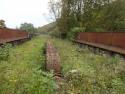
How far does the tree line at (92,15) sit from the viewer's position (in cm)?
4072

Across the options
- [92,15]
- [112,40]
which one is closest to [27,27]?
[92,15]

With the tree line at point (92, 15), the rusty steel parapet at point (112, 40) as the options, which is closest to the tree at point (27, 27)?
the tree line at point (92, 15)

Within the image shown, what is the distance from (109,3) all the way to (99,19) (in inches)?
149

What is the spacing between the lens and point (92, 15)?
41.0 metres

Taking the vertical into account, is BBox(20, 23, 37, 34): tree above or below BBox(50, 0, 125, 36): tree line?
below

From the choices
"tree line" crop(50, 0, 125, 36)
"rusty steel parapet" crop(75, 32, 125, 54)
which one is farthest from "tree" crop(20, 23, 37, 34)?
"rusty steel parapet" crop(75, 32, 125, 54)

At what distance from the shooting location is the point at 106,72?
31.1ft

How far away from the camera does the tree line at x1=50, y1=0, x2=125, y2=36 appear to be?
40.7m

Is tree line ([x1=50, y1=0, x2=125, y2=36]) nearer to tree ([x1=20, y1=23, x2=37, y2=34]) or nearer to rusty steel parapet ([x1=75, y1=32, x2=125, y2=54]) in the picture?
rusty steel parapet ([x1=75, y1=32, x2=125, y2=54])

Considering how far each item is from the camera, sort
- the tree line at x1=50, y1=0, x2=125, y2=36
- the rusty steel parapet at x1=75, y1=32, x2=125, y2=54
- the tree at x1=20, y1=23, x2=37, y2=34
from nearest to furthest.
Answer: the rusty steel parapet at x1=75, y1=32, x2=125, y2=54
the tree line at x1=50, y1=0, x2=125, y2=36
the tree at x1=20, y1=23, x2=37, y2=34

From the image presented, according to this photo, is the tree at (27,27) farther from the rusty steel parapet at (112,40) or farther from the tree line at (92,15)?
the rusty steel parapet at (112,40)

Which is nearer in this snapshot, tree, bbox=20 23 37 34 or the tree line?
the tree line

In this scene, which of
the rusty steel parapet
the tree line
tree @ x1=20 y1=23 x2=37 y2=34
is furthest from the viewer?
tree @ x1=20 y1=23 x2=37 y2=34

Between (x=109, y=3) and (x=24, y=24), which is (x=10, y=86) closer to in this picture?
(x=109, y=3)
